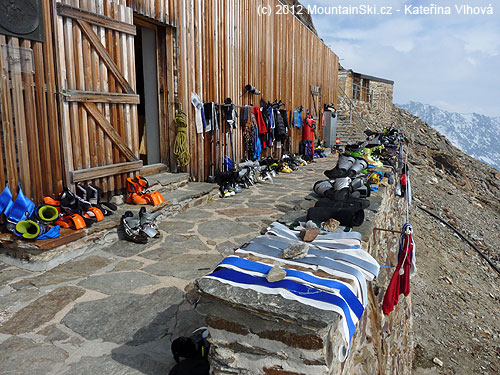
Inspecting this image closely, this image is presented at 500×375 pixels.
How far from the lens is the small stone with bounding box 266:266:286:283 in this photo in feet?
6.31

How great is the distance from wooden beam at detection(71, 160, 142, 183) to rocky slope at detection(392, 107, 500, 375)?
577 centimetres

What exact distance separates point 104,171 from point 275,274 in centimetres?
363

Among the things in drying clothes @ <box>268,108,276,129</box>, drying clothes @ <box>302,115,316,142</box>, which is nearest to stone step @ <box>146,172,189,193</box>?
drying clothes @ <box>268,108,276,129</box>

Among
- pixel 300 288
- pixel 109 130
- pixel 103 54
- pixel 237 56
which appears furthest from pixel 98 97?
pixel 237 56

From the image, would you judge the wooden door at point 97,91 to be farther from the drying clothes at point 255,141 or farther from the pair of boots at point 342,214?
the drying clothes at point 255,141

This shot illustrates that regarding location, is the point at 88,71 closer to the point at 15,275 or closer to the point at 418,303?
the point at 15,275

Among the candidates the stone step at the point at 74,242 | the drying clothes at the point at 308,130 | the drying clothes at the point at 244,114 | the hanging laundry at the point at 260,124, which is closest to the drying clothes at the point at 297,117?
the drying clothes at the point at 308,130

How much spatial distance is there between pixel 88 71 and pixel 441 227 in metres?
12.0

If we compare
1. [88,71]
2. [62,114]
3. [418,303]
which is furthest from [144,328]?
[418,303]

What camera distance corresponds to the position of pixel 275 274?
1.95 metres

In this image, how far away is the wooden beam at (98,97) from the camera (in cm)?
436

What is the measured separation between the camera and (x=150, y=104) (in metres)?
6.62

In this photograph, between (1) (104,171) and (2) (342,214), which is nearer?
(2) (342,214)

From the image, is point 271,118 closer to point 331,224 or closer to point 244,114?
point 244,114
